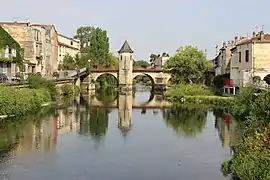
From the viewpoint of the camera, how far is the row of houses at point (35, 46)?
64.1 metres

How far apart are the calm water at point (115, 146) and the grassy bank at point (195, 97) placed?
279 inches

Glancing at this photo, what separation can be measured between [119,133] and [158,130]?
337cm

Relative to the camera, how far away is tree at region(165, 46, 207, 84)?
230 feet

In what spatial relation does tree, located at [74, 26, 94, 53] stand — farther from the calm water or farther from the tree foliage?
the calm water

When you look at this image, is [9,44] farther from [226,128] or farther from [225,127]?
[226,128]

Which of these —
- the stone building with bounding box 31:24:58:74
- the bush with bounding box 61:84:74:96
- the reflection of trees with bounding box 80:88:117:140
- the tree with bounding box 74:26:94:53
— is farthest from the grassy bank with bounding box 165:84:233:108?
the tree with bounding box 74:26:94:53

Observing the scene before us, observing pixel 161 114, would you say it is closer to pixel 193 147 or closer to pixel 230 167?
pixel 193 147

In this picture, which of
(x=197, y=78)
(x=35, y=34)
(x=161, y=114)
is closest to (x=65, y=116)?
(x=161, y=114)

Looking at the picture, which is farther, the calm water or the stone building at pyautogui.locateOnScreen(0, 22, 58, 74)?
the stone building at pyautogui.locateOnScreen(0, 22, 58, 74)

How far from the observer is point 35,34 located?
2645 inches

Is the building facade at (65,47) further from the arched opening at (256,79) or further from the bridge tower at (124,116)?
the arched opening at (256,79)

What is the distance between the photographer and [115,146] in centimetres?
2777

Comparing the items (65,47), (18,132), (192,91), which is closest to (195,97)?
(192,91)

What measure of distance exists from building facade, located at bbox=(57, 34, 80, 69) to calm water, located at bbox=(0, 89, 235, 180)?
44669 mm
